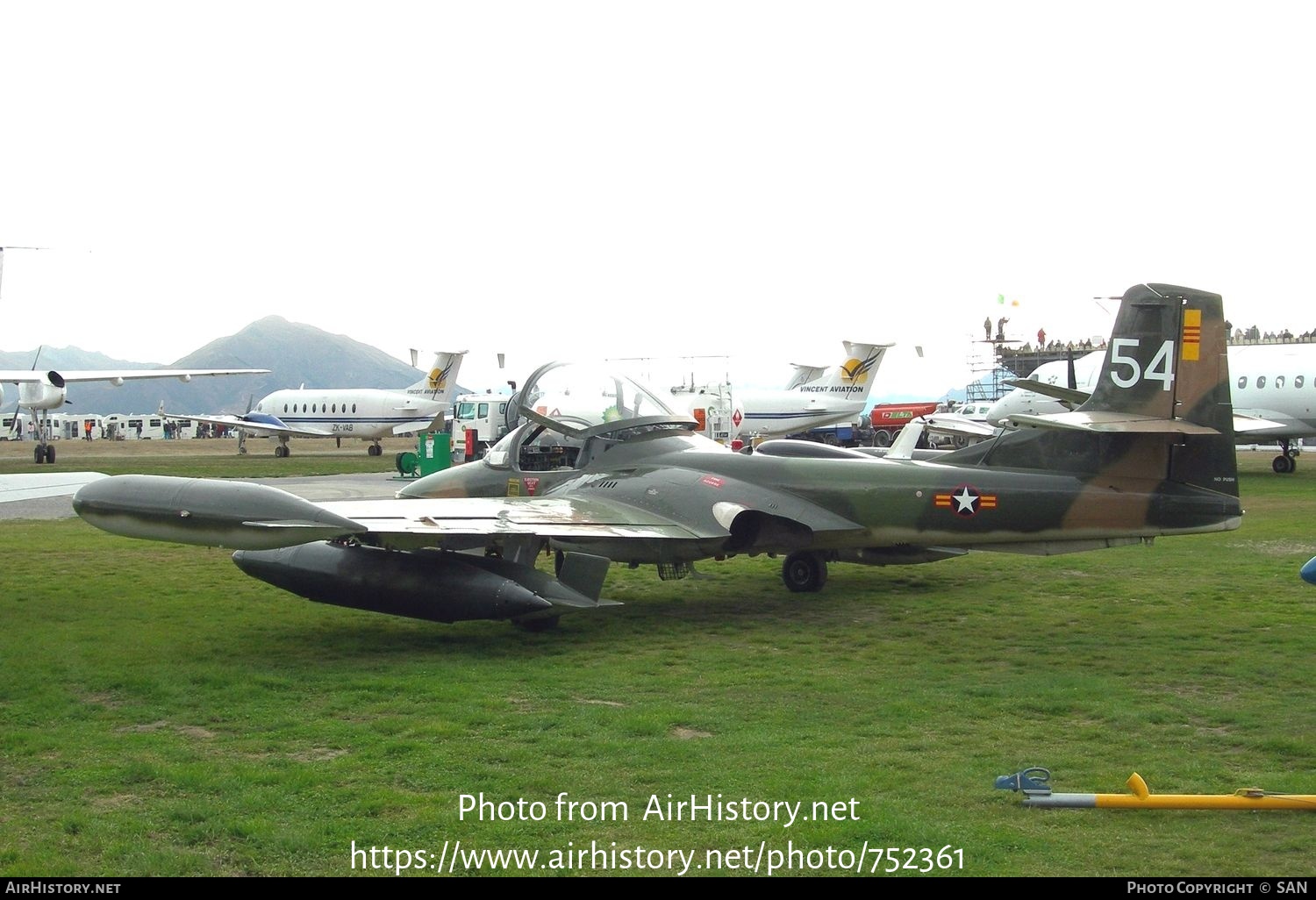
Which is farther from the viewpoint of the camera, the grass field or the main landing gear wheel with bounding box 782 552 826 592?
the main landing gear wheel with bounding box 782 552 826 592

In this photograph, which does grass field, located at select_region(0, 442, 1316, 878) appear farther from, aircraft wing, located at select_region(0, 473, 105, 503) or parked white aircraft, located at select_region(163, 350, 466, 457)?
parked white aircraft, located at select_region(163, 350, 466, 457)

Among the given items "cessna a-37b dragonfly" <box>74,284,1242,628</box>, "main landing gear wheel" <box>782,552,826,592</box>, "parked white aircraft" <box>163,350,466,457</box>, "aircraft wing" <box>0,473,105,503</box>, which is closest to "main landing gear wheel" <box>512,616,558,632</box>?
"cessna a-37b dragonfly" <box>74,284,1242,628</box>

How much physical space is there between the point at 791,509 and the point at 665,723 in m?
4.49

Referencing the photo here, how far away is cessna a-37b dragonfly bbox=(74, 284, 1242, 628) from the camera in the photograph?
30.5ft

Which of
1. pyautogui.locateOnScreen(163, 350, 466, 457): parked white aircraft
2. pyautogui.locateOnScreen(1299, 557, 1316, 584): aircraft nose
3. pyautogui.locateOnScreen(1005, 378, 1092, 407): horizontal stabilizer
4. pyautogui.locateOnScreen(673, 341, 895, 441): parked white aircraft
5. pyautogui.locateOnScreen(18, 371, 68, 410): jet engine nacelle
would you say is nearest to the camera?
pyautogui.locateOnScreen(1299, 557, 1316, 584): aircraft nose

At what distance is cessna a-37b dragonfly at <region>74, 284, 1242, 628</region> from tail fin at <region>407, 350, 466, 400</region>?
4268 cm

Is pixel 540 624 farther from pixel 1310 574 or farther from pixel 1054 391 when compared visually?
pixel 1054 391

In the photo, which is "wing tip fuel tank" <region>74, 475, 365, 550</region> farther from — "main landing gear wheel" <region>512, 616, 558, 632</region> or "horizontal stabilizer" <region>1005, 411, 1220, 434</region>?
"horizontal stabilizer" <region>1005, 411, 1220, 434</region>

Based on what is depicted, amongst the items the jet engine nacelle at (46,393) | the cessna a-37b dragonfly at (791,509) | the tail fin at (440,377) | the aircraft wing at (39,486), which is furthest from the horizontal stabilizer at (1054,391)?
the tail fin at (440,377)

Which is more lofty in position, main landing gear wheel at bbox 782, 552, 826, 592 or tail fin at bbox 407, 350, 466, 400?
tail fin at bbox 407, 350, 466, 400

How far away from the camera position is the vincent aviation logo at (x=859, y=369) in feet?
170

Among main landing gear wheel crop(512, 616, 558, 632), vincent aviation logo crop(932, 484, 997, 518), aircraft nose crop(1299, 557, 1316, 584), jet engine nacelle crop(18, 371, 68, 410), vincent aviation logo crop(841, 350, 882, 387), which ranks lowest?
main landing gear wheel crop(512, 616, 558, 632)

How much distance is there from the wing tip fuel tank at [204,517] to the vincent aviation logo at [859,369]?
44.7 m

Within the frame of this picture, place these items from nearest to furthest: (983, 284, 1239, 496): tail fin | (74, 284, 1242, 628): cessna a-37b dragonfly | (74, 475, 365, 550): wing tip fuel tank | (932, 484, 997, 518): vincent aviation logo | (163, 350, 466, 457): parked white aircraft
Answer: (74, 475, 365, 550): wing tip fuel tank
(74, 284, 1242, 628): cessna a-37b dragonfly
(983, 284, 1239, 496): tail fin
(932, 484, 997, 518): vincent aviation logo
(163, 350, 466, 457): parked white aircraft
